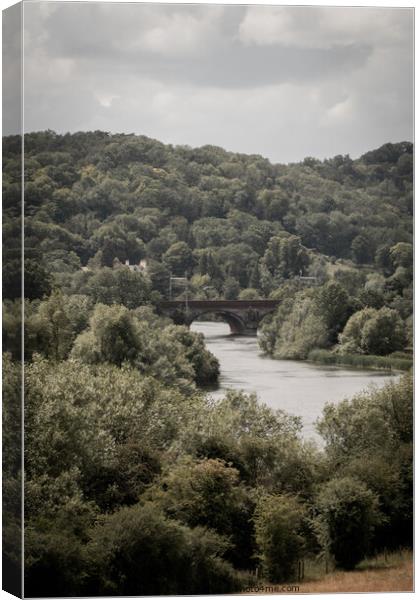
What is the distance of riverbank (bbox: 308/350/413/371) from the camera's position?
14.7 meters

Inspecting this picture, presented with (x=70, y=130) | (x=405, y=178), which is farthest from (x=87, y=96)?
(x=405, y=178)

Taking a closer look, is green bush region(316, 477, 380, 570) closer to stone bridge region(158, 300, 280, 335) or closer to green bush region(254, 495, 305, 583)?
green bush region(254, 495, 305, 583)

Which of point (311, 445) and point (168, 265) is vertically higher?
point (168, 265)


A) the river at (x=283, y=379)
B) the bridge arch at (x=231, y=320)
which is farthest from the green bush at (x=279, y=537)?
the bridge arch at (x=231, y=320)

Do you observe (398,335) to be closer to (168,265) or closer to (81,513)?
(168,265)

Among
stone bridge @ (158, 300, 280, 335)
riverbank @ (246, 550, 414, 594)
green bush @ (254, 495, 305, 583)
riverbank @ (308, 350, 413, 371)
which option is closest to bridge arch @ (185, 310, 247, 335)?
stone bridge @ (158, 300, 280, 335)

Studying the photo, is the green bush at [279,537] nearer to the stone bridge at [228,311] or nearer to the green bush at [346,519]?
the green bush at [346,519]

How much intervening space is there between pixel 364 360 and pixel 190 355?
196cm

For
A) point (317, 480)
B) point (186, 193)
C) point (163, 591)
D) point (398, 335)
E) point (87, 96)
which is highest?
point (87, 96)

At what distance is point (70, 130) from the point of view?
45.0 feet

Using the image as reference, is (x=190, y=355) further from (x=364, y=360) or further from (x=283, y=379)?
(x=364, y=360)

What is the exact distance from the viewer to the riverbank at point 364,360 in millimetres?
14664

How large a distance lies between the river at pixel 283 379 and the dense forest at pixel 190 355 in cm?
13

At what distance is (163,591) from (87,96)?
16.9 ft
